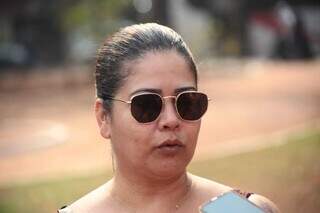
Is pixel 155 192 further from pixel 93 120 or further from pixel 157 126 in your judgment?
pixel 93 120

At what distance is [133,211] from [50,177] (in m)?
7.00

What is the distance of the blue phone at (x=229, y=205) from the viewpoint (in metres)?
1.49

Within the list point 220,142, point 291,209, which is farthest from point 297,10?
point 291,209

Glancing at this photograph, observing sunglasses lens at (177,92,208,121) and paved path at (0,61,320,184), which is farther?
paved path at (0,61,320,184)

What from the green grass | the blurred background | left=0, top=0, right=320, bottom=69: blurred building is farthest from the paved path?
left=0, top=0, right=320, bottom=69: blurred building

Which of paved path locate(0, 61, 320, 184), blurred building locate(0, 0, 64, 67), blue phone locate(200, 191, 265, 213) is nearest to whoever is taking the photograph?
blue phone locate(200, 191, 265, 213)

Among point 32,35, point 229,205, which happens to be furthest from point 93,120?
point 32,35

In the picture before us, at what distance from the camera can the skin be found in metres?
1.94

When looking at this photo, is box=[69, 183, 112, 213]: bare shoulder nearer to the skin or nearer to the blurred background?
the skin

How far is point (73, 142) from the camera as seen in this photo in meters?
12.5

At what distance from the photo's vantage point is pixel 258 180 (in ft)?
20.8

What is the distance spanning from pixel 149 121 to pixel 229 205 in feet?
1.70

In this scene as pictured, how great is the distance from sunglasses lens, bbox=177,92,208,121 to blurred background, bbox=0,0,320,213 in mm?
538

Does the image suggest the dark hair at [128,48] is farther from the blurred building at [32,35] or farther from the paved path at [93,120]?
the blurred building at [32,35]
